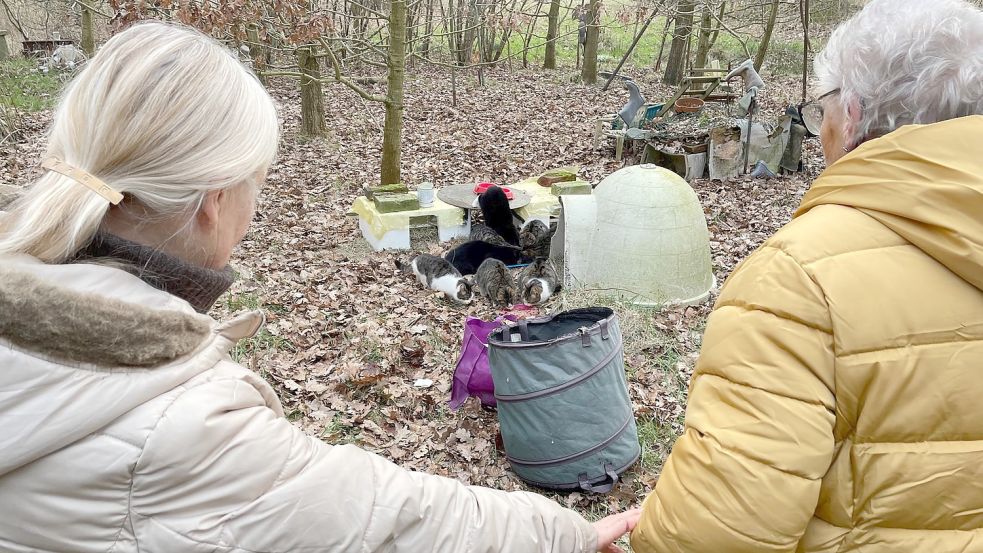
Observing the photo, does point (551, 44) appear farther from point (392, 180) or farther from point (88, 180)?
point (88, 180)

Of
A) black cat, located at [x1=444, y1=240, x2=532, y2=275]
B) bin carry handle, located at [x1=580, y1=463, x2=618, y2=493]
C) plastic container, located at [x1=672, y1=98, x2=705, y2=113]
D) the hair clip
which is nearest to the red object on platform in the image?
black cat, located at [x1=444, y1=240, x2=532, y2=275]

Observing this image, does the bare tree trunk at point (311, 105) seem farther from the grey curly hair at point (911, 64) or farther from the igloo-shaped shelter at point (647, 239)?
the grey curly hair at point (911, 64)

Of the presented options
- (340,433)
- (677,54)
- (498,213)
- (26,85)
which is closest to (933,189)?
(340,433)

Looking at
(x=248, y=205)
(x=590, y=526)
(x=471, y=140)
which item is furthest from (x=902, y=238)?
(x=471, y=140)

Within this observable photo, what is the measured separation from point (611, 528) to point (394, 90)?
7609 millimetres

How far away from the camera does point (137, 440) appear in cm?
115

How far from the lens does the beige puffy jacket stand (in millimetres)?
1115

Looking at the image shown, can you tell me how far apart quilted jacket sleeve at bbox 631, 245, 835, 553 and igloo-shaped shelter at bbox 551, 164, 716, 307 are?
15.3ft

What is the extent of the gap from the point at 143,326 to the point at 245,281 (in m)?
6.00

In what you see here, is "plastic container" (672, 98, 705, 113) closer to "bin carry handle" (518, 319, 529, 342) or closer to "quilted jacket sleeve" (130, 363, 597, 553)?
"bin carry handle" (518, 319, 529, 342)

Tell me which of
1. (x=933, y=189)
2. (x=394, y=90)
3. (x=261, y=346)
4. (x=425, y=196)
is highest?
(x=394, y=90)

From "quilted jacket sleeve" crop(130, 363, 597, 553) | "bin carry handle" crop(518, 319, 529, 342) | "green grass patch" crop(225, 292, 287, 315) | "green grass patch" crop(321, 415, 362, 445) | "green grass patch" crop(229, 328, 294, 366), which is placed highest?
"quilted jacket sleeve" crop(130, 363, 597, 553)

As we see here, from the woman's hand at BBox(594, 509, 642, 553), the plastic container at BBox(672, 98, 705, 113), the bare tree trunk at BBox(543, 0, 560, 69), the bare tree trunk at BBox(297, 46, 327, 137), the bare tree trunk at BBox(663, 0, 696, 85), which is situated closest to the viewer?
the woman's hand at BBox(594, 509, 642, 553)

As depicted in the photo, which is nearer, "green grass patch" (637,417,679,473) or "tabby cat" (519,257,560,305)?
"green grass patch" (637,417,679,473)
